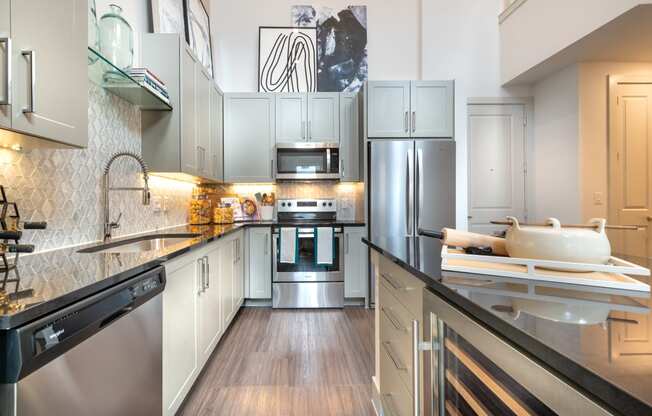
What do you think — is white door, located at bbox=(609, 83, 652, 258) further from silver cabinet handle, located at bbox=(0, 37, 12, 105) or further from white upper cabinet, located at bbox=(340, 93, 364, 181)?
silver cabinet handle, located at bbox=(0, 37, 12, 105)

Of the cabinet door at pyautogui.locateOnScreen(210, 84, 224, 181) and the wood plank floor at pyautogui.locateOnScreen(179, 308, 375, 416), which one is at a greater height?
the cabinet door at pyautogui.locateOnScreen(210, 84, 224, 181)

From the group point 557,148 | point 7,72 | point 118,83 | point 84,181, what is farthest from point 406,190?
point 7,72

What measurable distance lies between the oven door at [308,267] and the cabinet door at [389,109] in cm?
123

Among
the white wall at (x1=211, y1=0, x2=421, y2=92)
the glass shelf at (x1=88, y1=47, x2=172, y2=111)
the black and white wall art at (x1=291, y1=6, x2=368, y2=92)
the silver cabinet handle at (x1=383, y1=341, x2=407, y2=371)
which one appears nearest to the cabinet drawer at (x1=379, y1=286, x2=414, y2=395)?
the silver cabinet handle at (x1=383, y1=341, x2=407, y2=371)

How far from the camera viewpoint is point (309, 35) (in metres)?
4.12

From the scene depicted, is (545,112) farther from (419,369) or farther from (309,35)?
(419,369)

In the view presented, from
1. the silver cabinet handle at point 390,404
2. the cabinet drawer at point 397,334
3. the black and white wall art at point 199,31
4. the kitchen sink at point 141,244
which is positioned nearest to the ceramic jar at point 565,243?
the cabinet drawer at point 397,334

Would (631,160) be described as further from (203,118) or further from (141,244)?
(141,244)

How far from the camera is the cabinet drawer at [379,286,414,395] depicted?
118 cm

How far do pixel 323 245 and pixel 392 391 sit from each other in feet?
6.98

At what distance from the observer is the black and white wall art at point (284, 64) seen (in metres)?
4.09

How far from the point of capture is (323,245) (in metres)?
3.52

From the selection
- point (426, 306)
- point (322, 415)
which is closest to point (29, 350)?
point (426, 306)

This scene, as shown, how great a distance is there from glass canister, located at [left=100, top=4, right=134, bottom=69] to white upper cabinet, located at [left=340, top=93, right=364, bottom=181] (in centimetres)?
231
